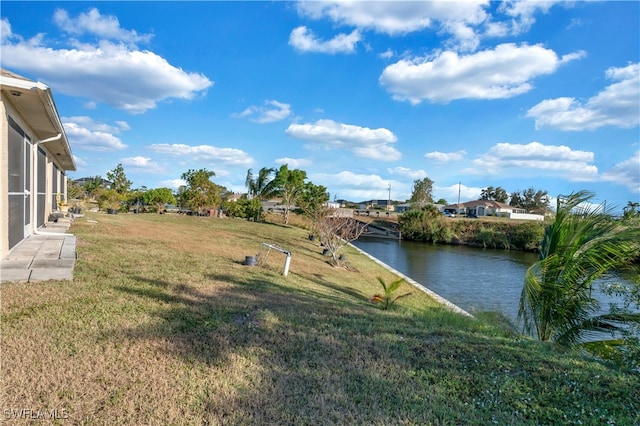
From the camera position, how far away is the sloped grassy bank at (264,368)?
8.07ft

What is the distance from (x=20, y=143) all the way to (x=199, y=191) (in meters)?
24.2

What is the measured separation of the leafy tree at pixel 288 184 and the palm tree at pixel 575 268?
27.4 metres

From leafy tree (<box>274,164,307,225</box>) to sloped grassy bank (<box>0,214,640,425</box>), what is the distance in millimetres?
27185

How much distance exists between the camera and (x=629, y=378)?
3.20 meters

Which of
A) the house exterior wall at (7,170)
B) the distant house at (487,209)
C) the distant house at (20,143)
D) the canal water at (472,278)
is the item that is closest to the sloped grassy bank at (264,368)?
the house exterior wall at (7,170)

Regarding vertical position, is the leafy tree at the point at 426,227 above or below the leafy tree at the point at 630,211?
below

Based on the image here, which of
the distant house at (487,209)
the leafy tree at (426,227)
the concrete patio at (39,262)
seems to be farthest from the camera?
the distant house at (487,209)

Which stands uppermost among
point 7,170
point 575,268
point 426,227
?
point 7,170

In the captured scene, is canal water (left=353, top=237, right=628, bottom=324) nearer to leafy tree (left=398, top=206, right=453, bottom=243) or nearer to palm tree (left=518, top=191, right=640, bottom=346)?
palm tree (left=518, top=191, right=640, bottom=346)

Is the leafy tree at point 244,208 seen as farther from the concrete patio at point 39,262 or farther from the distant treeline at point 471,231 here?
the concrete patio at point 39,262

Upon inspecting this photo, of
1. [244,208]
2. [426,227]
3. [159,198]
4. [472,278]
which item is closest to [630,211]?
[472,278]

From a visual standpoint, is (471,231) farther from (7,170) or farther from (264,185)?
(7,170)

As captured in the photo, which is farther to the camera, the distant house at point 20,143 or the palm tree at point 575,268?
the distant house at point 20,143

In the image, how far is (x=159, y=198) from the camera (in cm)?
3064
